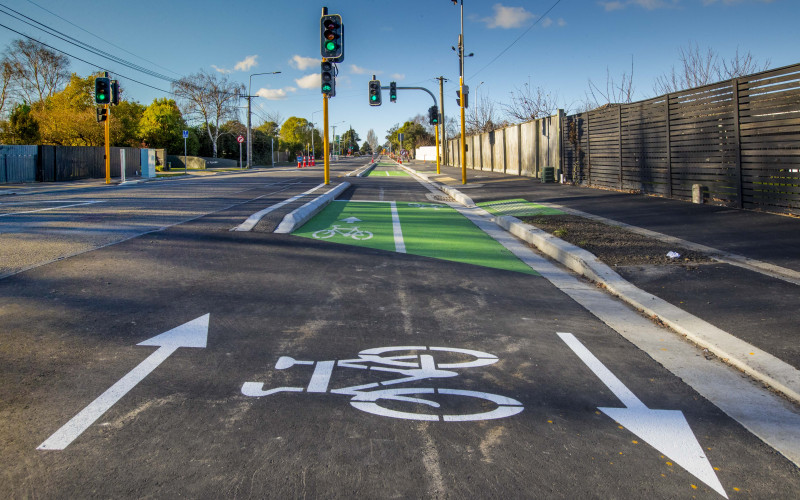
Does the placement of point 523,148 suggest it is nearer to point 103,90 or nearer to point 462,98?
point 462,98

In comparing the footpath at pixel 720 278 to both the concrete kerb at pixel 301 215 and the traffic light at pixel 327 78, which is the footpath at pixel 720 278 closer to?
the concrete kerb at pixel 301 215

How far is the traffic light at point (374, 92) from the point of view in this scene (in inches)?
1184

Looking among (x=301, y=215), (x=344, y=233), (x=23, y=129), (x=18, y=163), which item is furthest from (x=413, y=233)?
(x=23, y=129)

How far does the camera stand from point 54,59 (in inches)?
2100

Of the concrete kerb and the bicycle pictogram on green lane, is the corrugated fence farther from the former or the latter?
the bicycle pictogram on green lane

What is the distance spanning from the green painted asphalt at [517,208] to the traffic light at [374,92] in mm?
13949

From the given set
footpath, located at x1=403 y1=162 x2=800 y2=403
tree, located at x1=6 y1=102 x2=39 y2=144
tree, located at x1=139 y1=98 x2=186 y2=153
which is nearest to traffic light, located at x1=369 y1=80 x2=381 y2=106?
footpath, located at x1=403 y1=162 x2=800 y2=403

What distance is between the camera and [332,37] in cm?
1853

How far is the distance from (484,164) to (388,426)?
1675 inches

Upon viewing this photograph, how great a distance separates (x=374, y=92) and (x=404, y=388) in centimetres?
2779

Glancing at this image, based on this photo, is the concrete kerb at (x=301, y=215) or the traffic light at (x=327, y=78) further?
the traffic light at (x=327, y=78)

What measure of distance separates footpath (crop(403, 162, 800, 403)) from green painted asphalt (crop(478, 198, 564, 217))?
10.7 inches

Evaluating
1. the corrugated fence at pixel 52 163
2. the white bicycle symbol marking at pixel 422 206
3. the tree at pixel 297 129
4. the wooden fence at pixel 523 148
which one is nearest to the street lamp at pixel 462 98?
the wooden fence at pixel 523 148

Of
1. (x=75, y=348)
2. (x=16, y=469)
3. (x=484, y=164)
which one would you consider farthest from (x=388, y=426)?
(x=484, y=164)
